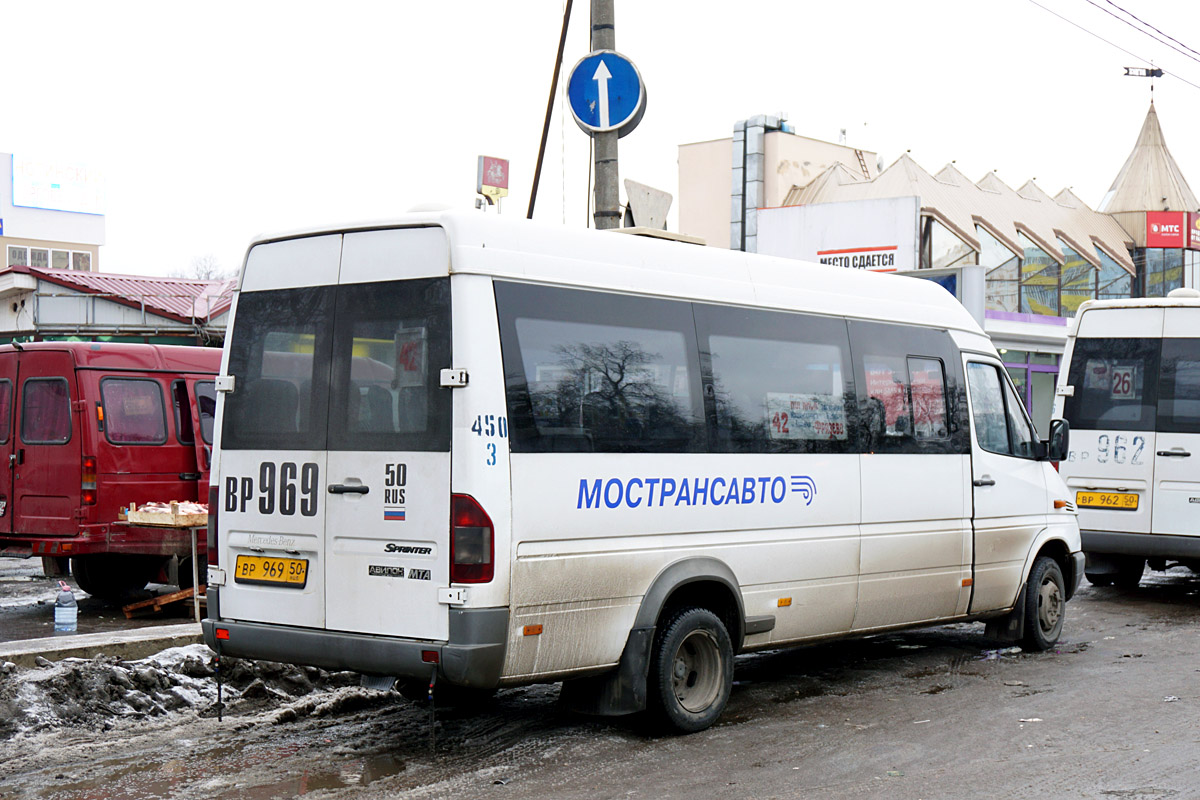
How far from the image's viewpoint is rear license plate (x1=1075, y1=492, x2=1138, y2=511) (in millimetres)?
12219

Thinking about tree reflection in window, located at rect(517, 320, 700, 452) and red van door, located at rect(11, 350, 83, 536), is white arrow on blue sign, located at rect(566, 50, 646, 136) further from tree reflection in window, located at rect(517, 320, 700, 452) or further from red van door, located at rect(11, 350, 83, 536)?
red van door, located at rect(11, 350, 83, 536)

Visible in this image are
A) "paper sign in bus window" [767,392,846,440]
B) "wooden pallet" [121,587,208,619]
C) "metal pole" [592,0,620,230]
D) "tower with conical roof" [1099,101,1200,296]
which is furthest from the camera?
"tower with conical roof" [1099,101,1200,296]

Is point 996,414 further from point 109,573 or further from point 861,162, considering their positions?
point 861,162

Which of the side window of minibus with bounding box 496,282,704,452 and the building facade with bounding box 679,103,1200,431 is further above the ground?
the building facade with bounding box 679,103,1200,431

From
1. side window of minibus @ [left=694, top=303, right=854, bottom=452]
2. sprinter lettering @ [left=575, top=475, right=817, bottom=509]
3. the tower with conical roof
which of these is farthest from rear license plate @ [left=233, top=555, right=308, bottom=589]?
the tower with conical roof

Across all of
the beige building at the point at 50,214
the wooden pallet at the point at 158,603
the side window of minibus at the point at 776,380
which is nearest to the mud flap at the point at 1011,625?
the side window of minibus at the point at 776,380

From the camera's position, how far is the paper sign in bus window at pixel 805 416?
7582 mm

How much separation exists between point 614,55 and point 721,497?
204 inches

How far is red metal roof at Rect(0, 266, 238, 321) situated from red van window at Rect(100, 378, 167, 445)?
57.7ft

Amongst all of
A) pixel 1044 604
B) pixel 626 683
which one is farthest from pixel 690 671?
pixel 1044 604

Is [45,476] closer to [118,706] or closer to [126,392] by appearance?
[126,392]

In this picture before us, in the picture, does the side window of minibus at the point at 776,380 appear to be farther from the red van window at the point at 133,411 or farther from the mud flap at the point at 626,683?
the red van window at the point at 133,411

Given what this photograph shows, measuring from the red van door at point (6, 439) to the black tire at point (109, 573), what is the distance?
2.60 ft

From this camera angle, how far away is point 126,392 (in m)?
12.0
